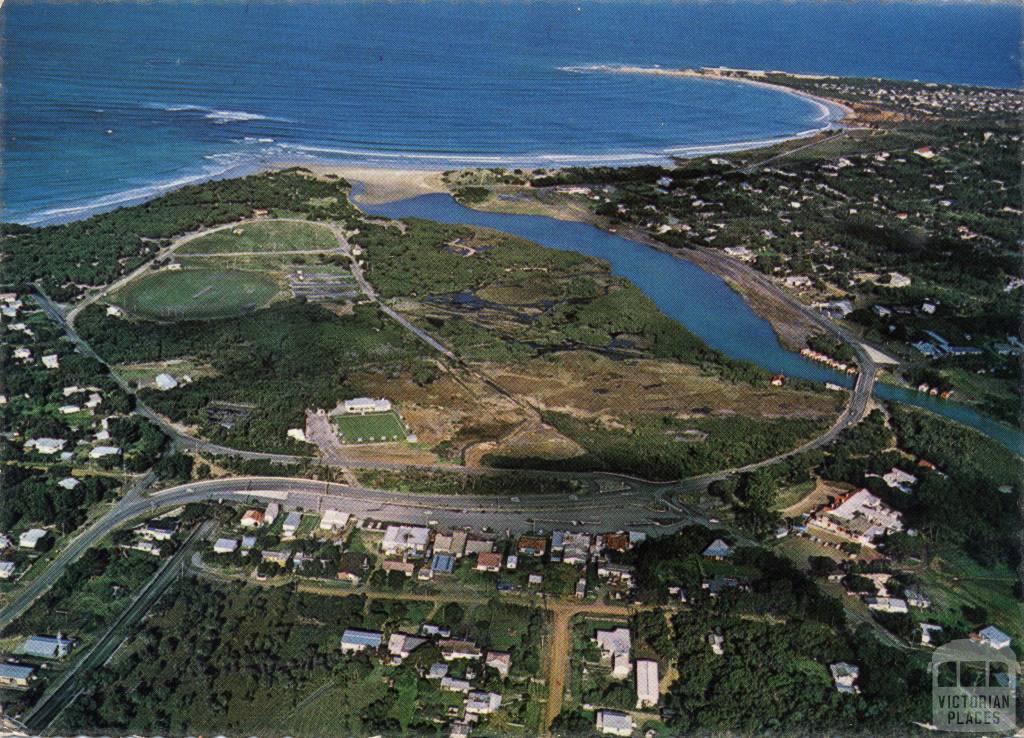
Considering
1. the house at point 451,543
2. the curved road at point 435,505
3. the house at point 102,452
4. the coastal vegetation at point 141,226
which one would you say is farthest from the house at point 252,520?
the coastal vegetation at point 141,226

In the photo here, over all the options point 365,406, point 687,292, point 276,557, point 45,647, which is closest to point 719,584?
point 276,557

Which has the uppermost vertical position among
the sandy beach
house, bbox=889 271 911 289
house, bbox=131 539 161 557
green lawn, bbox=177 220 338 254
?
the sandy beach

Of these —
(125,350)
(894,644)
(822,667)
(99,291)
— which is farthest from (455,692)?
(99,291)

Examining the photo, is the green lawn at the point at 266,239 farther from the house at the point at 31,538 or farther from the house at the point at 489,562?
the house at the point at 489,562

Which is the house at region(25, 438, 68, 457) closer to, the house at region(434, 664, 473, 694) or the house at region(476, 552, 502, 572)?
the house at region(476, 552, 502, 572)

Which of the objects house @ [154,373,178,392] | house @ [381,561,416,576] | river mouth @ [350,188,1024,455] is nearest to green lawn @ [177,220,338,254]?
river mouth @ [350,188,1024,455]

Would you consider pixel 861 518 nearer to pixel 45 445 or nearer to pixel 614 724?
pixel 614 724

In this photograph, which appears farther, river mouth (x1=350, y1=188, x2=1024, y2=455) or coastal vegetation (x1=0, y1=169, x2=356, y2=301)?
coastal vegetation (x1=0, y1=169, x2=356, y2=301)
